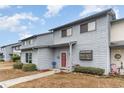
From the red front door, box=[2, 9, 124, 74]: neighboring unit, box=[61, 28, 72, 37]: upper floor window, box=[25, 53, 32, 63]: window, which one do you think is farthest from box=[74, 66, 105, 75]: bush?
Result: box=[25, 53, 32, 63]: window

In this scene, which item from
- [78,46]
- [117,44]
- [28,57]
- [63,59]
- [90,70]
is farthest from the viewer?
[28,57]

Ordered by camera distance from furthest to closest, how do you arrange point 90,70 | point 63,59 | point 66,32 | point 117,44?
1. point 66,32
2. point 63,59
3. point 90,70
4. point 117,44

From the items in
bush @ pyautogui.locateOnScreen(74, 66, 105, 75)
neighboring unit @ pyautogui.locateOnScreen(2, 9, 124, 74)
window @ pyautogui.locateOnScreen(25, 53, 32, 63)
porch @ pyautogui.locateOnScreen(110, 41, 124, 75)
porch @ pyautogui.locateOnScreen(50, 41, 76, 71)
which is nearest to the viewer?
porch @ pyautogui.locateOnScreen(110, 41, 124, 75)

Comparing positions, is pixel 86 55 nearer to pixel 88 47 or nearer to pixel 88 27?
pixel 88 47

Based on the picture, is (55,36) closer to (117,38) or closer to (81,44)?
(81,44)

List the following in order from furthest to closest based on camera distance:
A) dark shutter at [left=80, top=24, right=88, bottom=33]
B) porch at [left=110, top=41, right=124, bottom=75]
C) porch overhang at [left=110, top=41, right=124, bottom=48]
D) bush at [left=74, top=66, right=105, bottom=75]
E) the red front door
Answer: the red front door, dark shutter at [left=80, top=24, right=88, bottom=33], bush at [left=74, top=66, right=105, bottom=75], porch at [left=110, top=41, right=124, bottom=75], porch overhang at [left=110, top=41, right=124, bottom=48]

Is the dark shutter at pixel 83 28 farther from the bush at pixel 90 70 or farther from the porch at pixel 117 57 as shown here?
the bush at pixel 90 70

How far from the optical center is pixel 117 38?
1692 cm

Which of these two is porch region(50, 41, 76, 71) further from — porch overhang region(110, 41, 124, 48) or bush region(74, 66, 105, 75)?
porch overhang region(110, 41, 124, 48)

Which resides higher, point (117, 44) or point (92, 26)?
point (92, 26)

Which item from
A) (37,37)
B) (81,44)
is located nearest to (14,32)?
(37,37)

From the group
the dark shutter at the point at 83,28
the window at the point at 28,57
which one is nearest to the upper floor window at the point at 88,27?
the dark shutter at the point at 83,28

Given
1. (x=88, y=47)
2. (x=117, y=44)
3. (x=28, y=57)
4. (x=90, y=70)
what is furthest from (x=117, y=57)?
(x=28, y=57)
